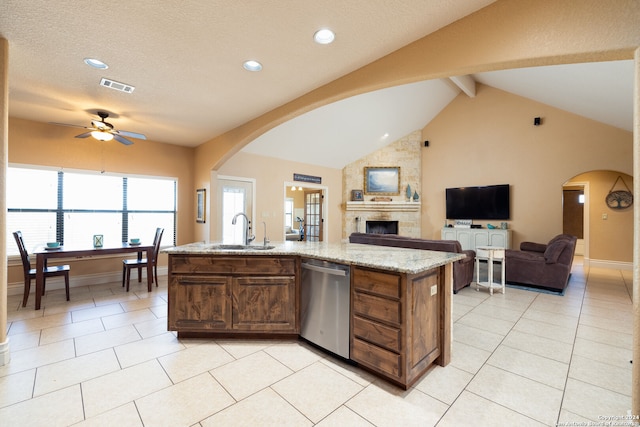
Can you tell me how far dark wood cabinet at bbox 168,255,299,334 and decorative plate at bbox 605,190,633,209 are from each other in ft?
26.3

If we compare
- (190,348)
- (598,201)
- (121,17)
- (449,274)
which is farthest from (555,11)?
(598,201)

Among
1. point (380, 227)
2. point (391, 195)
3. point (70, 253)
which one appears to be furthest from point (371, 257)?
point (391, 195)

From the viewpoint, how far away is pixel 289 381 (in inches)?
81.5

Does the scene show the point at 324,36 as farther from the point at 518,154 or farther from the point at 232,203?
the point at 518,154

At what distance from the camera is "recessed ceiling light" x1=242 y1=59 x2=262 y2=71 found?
102 inches

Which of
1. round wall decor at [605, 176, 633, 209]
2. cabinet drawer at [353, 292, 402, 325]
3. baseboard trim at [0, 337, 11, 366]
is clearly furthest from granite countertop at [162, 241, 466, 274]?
round wall decor at [605, 176, 633, 209]

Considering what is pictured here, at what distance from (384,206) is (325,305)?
617 cm

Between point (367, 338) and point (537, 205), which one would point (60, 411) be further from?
point (537, 205)

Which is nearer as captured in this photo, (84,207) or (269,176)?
(84,207)

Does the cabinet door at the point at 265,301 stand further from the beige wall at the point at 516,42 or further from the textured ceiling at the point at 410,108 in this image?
the textured ceiling at the point at 410,108

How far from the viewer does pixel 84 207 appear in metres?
4.77

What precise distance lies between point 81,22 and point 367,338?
3202mm

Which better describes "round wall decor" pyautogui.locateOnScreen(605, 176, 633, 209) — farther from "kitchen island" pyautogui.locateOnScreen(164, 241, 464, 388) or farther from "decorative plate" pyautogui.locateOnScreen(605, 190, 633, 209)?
"kitchen island" pyautogui.locateOnScreen(164, 241, 464, 388)

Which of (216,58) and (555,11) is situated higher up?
(216,58)
